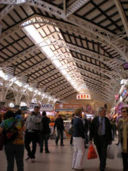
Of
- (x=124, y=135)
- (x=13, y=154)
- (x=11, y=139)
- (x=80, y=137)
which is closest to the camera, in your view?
(x=11, y=139)

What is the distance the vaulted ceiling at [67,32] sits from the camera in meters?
13.6

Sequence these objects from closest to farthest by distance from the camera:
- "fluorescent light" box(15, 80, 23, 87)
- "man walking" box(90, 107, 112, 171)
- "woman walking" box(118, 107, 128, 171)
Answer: "woman walking" box(118, 107, 128, 171) < "man walking" box(90, 107, 112, 171) < "fluorescent light" box(15, 80, 23, 87)

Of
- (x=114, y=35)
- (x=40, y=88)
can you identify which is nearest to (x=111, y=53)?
(x=114, y=35)

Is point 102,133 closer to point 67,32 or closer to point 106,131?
point 106,131

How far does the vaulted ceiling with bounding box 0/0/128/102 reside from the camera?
1356 centimetres

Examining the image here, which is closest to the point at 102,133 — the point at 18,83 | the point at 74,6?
the point at 74,6

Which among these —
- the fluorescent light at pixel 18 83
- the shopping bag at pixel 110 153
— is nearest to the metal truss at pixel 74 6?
the shopping bag at pixel 110 153

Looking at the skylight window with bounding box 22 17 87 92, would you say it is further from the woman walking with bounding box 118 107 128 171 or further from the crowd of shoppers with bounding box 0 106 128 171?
the woman walking with bounding box 118 107 128 171

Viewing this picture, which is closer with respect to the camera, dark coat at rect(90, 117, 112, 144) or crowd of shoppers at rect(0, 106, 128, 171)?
crowd of shoppers at rect(0, 106, 128, 171)

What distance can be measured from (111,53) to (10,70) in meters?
14.2

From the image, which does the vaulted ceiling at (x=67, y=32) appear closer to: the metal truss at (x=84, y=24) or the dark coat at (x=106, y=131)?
the metal truss at (x=84, y=24)

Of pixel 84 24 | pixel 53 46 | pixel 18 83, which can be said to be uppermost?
pixel 53 46

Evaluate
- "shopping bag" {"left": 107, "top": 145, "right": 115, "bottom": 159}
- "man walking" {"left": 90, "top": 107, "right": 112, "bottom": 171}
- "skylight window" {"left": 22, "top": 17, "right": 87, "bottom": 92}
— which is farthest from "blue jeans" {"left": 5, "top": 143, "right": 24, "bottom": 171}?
"skylight window" {"left": 22, "top": 17, "right": 87, "bottom": 92}

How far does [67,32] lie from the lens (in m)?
20.2
